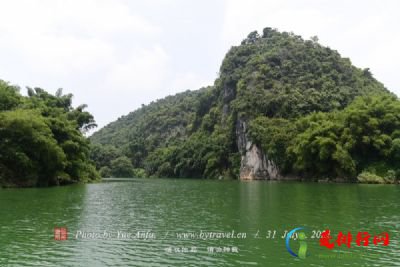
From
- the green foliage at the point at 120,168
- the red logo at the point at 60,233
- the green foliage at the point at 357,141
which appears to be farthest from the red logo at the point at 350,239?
the green foliage at the point at 120,168

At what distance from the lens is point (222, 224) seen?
2002cm

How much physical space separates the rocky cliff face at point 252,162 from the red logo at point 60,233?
223ft

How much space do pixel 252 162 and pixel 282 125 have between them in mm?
10617

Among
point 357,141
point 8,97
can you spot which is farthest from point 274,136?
point 8,97

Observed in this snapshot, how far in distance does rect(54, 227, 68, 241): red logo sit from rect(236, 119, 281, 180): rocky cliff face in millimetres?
67830

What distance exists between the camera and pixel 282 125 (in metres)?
86.6

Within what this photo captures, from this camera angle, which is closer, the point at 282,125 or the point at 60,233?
the point at 60,233

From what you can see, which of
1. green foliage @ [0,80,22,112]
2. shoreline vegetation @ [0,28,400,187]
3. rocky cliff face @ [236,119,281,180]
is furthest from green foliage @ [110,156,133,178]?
green foliage @ [0,80,22,112]

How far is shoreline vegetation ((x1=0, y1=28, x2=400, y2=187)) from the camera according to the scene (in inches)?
1997

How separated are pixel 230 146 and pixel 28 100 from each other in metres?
58.6

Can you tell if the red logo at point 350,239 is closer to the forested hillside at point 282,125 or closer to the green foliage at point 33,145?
the green foliage at point 33,145

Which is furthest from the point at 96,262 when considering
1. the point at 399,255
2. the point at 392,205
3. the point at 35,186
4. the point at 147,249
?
the point at 35,186

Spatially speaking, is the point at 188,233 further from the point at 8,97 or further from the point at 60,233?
the point at 8,97

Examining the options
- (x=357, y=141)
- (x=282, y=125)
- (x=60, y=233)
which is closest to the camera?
(x=60, y=233)
